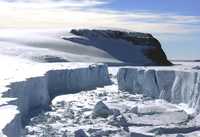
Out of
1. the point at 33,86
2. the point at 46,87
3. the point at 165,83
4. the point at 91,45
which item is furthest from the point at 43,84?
the point at 91,45

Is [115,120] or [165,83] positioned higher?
[165,83]

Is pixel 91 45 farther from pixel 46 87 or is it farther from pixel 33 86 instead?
pixel 33 86

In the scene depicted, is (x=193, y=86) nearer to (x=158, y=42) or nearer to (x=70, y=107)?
(x=70, y=107)

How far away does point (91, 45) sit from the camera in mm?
51969

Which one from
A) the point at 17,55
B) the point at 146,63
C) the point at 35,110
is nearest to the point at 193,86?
the point at 35,110

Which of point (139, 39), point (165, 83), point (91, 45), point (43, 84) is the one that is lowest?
point (91, 45)

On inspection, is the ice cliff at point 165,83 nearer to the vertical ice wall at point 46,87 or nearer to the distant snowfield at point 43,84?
the distant snowfield at point 43,84

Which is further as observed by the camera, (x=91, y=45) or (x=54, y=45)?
(x=91, y=45)

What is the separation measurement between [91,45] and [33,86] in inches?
1472

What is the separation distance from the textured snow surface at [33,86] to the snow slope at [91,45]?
15.6 m

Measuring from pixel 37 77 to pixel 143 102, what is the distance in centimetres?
323

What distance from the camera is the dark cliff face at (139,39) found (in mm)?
55562

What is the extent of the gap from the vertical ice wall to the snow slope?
1519 cm

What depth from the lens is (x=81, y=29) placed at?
181ft
